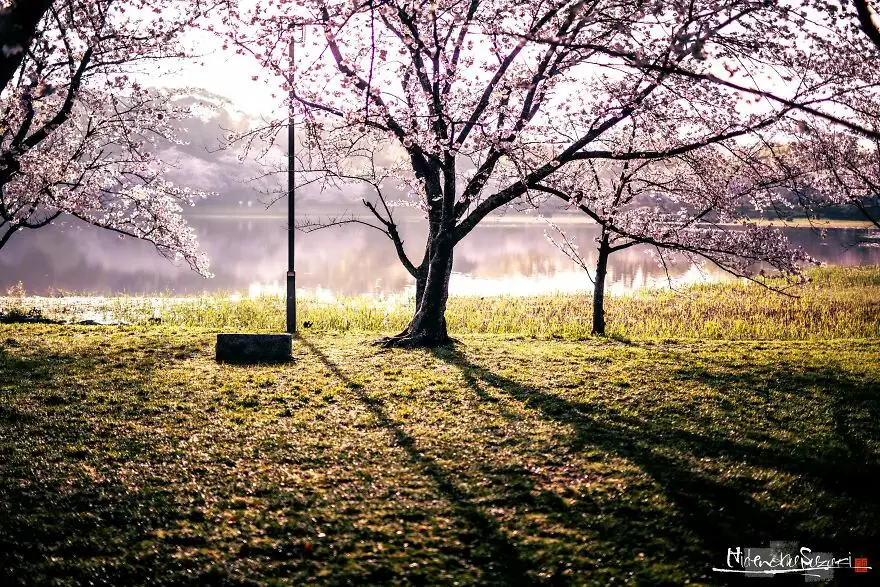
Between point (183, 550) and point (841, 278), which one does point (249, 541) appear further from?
point (841, 278)

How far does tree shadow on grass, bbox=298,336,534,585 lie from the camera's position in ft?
15.4

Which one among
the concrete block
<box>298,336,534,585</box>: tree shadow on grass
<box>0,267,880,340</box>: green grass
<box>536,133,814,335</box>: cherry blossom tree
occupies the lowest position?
<box>298,336,534,585</box>: tree shadow on grass

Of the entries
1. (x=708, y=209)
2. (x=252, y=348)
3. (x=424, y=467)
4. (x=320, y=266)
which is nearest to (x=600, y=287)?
(x=708, y=209)

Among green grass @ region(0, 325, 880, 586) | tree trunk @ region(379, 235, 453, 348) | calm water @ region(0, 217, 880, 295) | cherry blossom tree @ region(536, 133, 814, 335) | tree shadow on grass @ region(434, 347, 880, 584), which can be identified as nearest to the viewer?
green grass @ region(0, 325, 880, 586)

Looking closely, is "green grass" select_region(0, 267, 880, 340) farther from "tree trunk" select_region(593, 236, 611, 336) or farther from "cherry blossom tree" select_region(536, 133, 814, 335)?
"cherry blossom tree" select_region(536, 133, 814, 335)

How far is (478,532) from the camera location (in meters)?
5.27

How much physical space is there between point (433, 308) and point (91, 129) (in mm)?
9676

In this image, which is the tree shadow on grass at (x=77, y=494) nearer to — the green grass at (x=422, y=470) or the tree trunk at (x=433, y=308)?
the green grass at (x=422, y=470)

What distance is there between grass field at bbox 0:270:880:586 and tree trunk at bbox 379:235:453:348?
1386 millimetres

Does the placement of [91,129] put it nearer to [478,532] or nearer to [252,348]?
[252,348]

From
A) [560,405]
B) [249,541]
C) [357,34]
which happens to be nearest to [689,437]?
[560,405]

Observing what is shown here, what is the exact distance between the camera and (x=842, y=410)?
8.93 metres

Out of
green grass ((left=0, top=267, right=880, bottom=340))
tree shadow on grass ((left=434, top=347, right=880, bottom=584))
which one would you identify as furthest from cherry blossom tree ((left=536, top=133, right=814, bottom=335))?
A: tree shadow on grass ((left=434, top=347, right=880, bottom=584))

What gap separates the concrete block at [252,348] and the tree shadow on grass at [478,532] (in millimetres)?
4803
